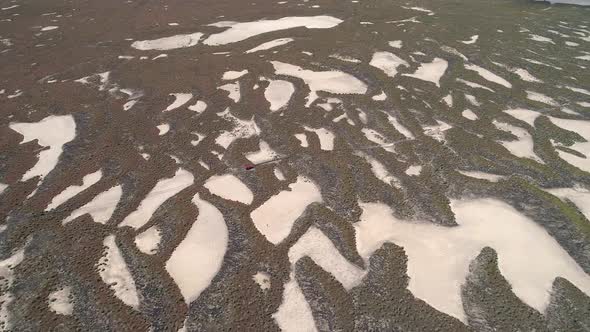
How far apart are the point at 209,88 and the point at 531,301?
14.1 meters

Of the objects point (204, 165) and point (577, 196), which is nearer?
point (577, 196)

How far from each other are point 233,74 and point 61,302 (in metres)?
12.9

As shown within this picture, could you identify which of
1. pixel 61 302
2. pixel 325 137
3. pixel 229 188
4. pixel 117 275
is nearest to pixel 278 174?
pixel 229 188

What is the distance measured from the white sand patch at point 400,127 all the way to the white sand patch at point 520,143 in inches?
122

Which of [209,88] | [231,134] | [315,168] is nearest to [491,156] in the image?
[315,168]

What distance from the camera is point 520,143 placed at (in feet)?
46.1

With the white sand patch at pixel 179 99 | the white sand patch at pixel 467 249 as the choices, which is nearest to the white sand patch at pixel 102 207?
the white sand patch at pixel 179 99

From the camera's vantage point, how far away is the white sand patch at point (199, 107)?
639 inches

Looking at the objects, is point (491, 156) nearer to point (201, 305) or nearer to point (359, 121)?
point (359, 121)

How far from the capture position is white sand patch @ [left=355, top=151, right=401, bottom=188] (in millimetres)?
12219

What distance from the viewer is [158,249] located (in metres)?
9.93

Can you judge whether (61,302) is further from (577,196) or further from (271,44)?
(271,44)

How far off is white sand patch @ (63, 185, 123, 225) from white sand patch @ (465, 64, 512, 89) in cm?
1607

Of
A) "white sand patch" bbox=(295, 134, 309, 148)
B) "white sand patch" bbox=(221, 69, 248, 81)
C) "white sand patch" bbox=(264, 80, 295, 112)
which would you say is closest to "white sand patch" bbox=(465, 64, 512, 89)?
"white sand patch" bbox=(264, 80, 295, 112)
